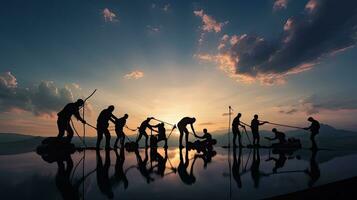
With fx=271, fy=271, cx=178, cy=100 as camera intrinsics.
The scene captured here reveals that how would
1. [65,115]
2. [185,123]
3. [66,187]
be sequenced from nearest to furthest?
[66,187] → [65,115] → [185,123]

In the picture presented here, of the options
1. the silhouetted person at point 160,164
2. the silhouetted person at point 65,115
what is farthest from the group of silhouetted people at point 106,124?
the silhouetted person at point 160,164

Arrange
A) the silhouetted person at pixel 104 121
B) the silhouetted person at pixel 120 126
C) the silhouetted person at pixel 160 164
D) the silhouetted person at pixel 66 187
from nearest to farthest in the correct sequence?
1. the silhouetted person at pixel 66 187
2. the silhouetted person at pixel 160 164
3. the silhouetted person at pixel 104 121
4. the silhouetted person at pixel 120 126

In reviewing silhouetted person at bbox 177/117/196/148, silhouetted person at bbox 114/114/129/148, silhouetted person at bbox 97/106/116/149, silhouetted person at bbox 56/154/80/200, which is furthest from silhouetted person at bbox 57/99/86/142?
silhouetted person at bbox 177/117/196/148

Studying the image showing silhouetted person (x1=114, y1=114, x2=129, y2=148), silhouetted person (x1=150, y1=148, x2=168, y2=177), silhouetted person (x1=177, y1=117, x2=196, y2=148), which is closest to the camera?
silhouetted person (x1=150, y1=148, x2=168, y2=177)

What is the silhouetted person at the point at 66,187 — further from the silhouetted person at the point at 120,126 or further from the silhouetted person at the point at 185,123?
the silhouetted person at the point at 185,123

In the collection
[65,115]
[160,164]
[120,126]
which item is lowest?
[160,164]

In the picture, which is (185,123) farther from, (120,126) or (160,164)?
(160,164)

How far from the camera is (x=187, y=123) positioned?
1981 centimetres

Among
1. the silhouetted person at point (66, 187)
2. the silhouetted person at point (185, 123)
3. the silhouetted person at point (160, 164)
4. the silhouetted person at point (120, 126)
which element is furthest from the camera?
the silhouetted person at point (185, 123)

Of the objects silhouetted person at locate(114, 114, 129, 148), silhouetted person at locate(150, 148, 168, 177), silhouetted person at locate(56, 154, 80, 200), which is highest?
silhouetted person at locate(114, 114, 129, 148)

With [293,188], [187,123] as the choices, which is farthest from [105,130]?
[293,188]

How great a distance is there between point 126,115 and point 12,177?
10951 millimetres

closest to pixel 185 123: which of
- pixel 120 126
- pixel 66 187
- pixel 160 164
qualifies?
pixel 120 126

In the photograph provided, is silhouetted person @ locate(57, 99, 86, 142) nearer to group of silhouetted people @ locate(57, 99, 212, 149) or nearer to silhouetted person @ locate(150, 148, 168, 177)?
group of silhouetted people @ locate(57, 99, 212, 149)
